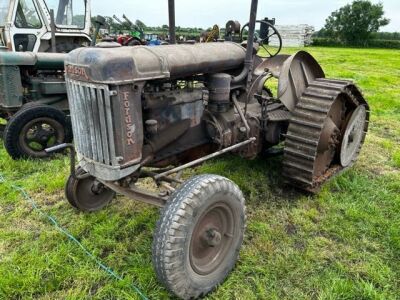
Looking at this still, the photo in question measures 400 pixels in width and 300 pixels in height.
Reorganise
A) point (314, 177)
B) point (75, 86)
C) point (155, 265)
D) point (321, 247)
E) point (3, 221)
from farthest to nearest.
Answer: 1. point (314, 177)
2. point (3, 221)
3. point (321, 247)
4. point (75, 86)
5. point (155, 265)

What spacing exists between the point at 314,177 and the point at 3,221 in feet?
9.12

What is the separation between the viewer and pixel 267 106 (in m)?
3.75

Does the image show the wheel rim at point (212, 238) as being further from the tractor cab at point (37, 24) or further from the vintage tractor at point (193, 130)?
the tractor cab at point (37, 24)

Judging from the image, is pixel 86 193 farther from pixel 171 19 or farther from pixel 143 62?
pixel 171 19

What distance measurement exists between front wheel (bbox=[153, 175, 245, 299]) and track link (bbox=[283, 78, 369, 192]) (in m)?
1.04

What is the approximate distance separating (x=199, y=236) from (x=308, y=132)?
4.85 feet

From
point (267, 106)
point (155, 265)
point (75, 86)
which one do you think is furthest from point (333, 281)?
point (75, 86)

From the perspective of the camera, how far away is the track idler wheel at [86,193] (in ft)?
10.4

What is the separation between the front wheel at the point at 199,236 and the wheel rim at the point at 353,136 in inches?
72.0

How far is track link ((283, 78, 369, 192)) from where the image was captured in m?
3.28

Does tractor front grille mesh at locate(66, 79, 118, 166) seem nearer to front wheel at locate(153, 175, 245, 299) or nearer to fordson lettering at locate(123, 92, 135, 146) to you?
fordson lettering at locate(123, 92, 135, 146)

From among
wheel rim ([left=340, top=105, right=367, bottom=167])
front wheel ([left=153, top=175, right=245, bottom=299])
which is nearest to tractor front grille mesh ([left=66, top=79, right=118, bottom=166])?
front wheel ([left=153, top=175, right=245, bottom=299])

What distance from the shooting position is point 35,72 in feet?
17.3

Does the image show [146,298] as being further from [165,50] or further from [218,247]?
[165,50]
